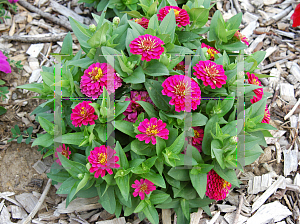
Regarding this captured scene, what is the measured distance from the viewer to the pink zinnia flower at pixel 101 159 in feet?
5.12

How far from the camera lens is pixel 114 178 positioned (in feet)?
5.74

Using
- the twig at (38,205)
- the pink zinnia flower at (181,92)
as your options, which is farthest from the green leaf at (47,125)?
the pink zinnia flower at (181,92)

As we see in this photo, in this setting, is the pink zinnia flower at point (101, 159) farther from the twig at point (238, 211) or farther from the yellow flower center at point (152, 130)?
the twig at point (238, 211)

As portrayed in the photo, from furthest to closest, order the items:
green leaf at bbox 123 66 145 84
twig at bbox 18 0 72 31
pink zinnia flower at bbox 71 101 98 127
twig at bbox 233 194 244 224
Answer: twig at bbox 18 0 72 31 → twig at bbox 233 194 244 224 → green leaf at bbox 123 66 145 84 → pink zinnia flower at bbox 71 101 98 127

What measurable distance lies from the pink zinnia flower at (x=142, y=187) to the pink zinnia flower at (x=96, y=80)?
0.63 m

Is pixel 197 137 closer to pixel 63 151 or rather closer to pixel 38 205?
pixel 63 151

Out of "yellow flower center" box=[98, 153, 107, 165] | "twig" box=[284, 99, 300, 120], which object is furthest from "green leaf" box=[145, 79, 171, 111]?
"twig" box=[284, 99, 300, 120]

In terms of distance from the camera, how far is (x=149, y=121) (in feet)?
5.57

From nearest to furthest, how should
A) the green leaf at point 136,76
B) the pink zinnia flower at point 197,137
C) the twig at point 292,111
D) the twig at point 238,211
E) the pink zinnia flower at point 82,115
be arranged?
1. the pink zinnia flower at point 82,115
2. the green leaf at point 136,76
3. the pink zinnia flower at point 197,137
4. the twig at point 238,211
5. the twig at point 292,111

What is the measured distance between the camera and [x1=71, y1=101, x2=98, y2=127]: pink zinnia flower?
1670 mm

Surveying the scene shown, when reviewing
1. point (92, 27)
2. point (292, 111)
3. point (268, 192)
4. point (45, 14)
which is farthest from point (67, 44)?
point (292, 111)

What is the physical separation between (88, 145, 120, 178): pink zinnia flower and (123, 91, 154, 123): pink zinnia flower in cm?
35

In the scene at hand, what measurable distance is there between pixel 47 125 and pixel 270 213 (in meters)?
1.87

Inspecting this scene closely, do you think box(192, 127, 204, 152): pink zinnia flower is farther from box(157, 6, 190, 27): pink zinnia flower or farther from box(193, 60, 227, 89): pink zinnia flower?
box(157, 6, 190, 27): pink zinnia flower
